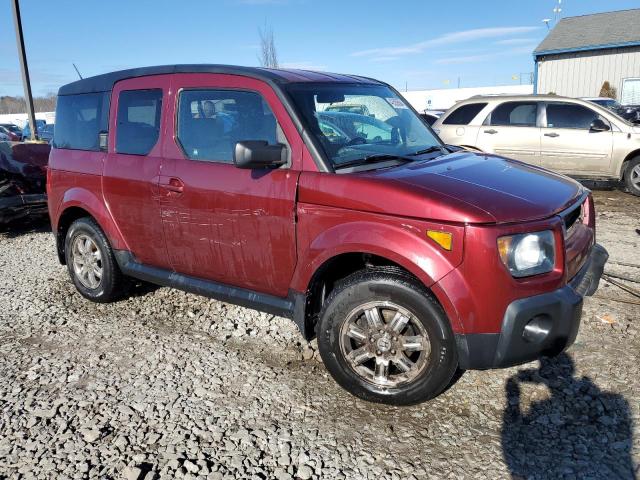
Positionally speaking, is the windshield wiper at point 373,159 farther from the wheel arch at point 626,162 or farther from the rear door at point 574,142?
the wheel arch at point 626,162

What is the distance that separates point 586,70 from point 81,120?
90.4 feet

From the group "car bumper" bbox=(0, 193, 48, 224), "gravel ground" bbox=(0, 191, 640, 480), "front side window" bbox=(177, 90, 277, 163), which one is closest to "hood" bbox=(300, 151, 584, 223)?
"front side window" bbox=(177, 90, 277, 163)

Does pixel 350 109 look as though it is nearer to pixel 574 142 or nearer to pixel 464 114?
pixel 464 114

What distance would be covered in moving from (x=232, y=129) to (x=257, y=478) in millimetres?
2198

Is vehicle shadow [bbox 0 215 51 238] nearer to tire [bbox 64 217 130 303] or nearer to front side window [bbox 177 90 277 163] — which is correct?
tire [bbox 64 217 130 303]

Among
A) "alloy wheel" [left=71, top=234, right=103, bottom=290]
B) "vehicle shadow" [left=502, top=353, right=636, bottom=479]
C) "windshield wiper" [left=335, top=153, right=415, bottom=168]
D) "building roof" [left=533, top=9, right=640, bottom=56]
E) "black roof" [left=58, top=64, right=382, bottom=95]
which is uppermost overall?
"building roof" [left=533, top=9, right=640, bottom=56]

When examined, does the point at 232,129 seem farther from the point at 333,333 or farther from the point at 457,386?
the point at 457,386


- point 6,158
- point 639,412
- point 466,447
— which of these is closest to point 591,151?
point 639,412

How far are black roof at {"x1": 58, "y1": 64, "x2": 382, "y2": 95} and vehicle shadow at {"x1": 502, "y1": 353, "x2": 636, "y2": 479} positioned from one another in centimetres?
244

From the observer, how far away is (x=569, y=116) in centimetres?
955

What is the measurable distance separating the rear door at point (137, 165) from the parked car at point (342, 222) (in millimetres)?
15

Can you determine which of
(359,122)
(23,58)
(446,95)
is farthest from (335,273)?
(446,95)

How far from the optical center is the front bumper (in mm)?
2723

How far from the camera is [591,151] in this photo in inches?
369
